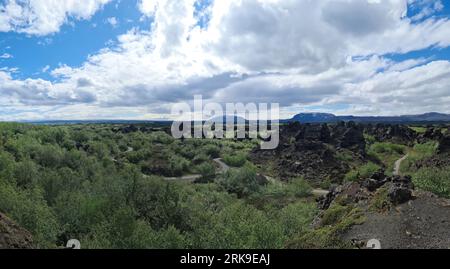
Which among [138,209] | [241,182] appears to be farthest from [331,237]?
[241,182]

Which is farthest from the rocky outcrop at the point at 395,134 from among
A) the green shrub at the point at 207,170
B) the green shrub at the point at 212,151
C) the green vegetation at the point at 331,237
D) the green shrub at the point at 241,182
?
the green vegetation at the point at 331,237

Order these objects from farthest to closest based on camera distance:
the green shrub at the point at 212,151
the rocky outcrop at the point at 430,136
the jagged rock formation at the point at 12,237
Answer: the green shrub at the point at 212,151, the rocky outcrop at the point at 430,136, the jagged rock formation at the point at 12,237

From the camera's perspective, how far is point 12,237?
16156 mm

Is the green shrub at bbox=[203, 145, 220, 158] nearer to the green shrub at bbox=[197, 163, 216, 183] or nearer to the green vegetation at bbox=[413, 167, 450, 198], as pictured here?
the green shrub at bbox=[197, 163, 216, 183]

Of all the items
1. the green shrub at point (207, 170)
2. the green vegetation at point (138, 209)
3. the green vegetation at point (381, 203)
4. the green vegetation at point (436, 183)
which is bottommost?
the green shrub at point (207, 170)

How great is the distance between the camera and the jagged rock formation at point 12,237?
15.7 metres

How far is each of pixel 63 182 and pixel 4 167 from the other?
890cm

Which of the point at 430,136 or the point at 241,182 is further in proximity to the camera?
the point at 430,136

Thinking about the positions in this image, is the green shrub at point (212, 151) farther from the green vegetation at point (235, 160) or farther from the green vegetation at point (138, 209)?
the green vegetation at point (138, 209)

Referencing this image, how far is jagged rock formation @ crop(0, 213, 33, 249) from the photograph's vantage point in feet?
51.4

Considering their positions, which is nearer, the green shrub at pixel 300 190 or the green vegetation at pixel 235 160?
the green shrub at pixel 300 190

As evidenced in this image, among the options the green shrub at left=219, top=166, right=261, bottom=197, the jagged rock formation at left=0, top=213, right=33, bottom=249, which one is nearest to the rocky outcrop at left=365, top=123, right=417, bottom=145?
the green shrub at left=219, top=166, right=261, bottom=197

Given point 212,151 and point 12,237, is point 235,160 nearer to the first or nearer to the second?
point 212,151
